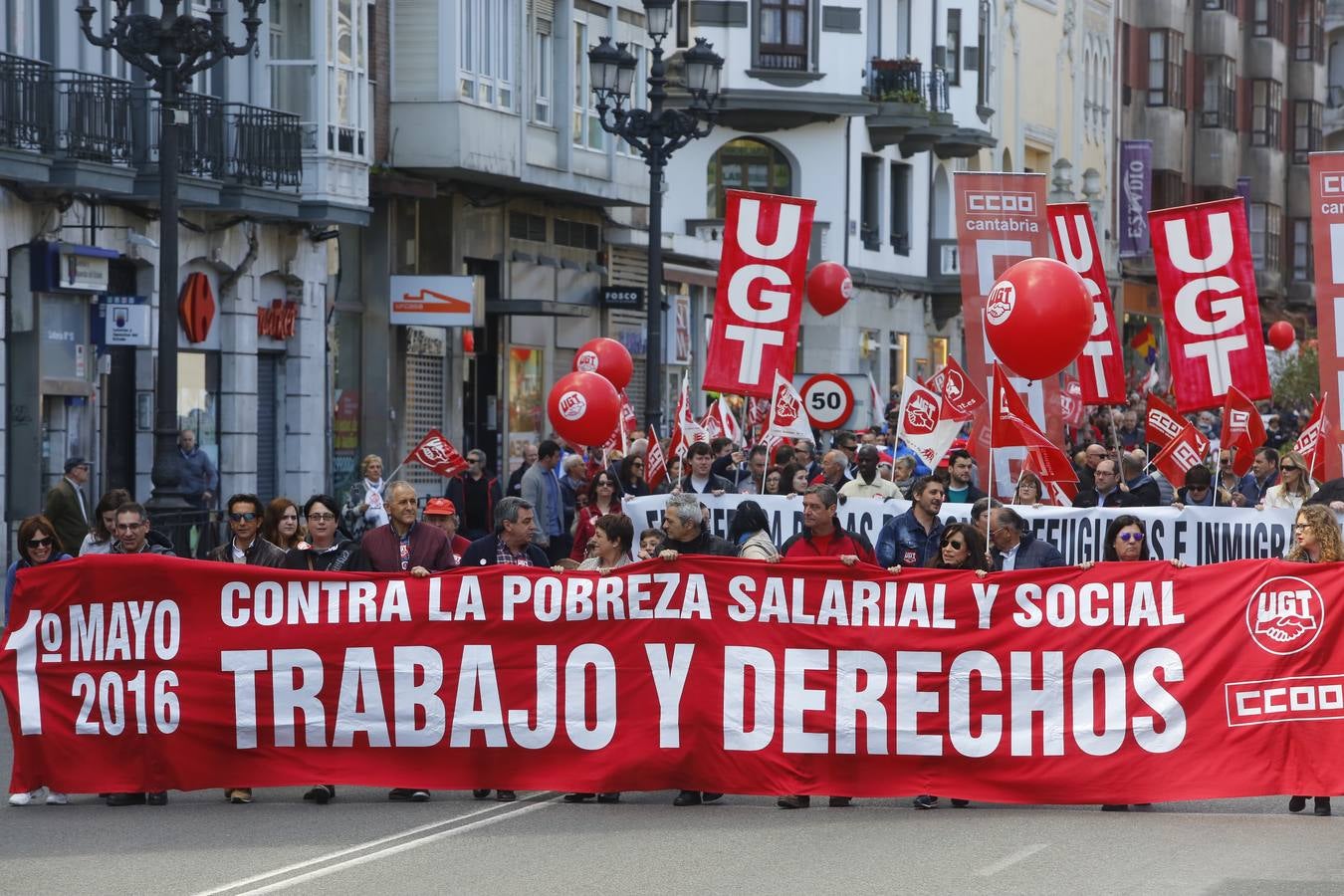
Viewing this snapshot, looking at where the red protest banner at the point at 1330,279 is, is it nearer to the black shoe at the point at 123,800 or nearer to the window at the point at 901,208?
the black shoe at the point at 123,800

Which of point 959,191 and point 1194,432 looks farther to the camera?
point 959,191

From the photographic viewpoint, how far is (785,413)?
2211 centimetres

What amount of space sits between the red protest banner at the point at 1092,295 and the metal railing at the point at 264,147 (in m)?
10.4

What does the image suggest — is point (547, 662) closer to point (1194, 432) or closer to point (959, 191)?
point (1194, 432)

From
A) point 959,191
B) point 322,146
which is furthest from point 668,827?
point 322,146

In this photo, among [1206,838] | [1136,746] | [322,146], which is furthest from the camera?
[322,146]

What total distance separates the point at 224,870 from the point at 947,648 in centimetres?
381

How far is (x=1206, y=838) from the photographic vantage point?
467 inches

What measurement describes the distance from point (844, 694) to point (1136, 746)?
4.57ft

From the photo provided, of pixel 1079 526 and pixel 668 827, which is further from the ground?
pixel 1079 526

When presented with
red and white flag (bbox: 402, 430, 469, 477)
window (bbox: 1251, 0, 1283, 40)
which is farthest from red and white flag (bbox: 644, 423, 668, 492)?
window (bbox: 1251, 0, 1283, 40)

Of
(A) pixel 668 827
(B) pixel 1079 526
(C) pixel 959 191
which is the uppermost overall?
(C) pixel 959 191

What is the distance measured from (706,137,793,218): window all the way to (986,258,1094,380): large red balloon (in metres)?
31.4

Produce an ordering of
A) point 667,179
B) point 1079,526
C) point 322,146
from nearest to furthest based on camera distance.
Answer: point 1079,526, point 322,146, point 667,179
